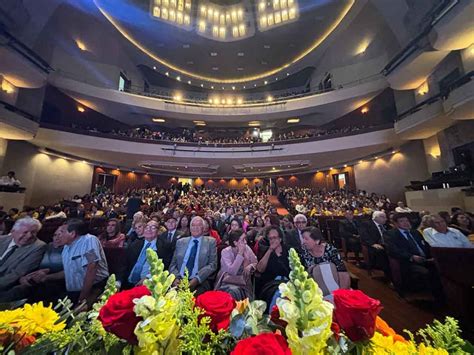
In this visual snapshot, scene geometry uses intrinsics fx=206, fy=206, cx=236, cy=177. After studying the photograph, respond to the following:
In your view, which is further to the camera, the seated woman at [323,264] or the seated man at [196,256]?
the seated man at [196,256]

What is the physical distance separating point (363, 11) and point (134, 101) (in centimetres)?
1456

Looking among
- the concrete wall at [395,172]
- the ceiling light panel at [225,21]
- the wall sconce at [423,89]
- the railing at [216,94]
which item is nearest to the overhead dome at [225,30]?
the ceiling light panel at [225,21]

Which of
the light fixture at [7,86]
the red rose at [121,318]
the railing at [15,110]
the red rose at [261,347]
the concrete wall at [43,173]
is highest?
the light fixture at [7,86]

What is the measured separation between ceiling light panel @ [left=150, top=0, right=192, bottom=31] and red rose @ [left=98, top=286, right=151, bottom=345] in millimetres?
17535

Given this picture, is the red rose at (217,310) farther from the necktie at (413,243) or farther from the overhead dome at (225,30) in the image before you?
the overhead dome at (225,30)

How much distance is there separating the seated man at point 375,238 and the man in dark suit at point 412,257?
0.44 metres

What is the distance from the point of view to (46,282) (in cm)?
199

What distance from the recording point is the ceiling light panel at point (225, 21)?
15.2m

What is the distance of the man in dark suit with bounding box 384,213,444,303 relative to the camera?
8.81ft

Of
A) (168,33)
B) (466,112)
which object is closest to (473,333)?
(466,112)

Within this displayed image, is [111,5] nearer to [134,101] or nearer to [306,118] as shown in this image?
[134,101]

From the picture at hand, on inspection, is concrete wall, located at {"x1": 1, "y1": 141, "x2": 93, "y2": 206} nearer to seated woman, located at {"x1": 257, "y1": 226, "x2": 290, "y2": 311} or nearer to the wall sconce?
seated woman, located at {"x1": 257, "y1": 226, "x2": 290, "y2": 311}

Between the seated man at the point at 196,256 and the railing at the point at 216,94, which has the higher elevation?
the railing at the point at 216,94

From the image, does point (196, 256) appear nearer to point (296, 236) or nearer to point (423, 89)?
point (296, 236)
